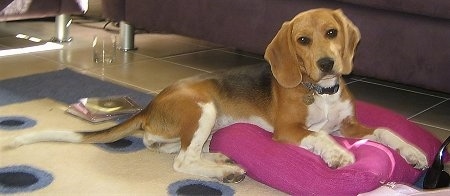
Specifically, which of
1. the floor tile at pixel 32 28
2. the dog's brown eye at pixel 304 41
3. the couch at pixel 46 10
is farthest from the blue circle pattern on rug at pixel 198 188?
the floor tile at pixel 32 28

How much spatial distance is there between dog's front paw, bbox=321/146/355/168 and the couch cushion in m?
1.24

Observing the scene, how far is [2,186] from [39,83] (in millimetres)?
1593

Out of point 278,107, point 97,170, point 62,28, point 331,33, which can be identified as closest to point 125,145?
point 97,170

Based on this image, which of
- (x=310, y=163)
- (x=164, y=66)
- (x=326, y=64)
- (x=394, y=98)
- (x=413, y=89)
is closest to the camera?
(x=310, y=163)

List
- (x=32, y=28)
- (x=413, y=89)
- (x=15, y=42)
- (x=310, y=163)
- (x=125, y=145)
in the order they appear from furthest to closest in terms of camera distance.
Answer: (x=32, y=28)
(x=15, y=42)
(x=413, y=89)
(x=125, y=145)
(x=310, y=163)

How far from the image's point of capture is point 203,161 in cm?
253

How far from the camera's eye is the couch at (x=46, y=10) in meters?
4.75

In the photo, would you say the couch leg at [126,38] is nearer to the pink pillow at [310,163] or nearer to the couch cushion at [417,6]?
the couch cushion at [417,6]

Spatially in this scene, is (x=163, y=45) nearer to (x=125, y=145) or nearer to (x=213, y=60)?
(x=213, y=60)

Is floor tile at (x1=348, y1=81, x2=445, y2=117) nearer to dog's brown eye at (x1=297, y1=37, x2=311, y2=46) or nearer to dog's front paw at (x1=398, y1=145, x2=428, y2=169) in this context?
dog's front paw at (x1=398, y1=145, x2=428, y2=169)

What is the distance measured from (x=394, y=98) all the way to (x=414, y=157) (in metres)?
1.52

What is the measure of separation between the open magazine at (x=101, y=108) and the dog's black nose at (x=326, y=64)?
119 centimetres

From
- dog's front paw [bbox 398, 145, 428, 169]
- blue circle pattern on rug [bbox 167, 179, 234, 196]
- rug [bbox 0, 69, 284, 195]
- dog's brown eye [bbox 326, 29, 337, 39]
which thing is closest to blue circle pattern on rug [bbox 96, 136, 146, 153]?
rug [bbox 0, 69, 284, 195]

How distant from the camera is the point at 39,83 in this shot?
12.5 ft
